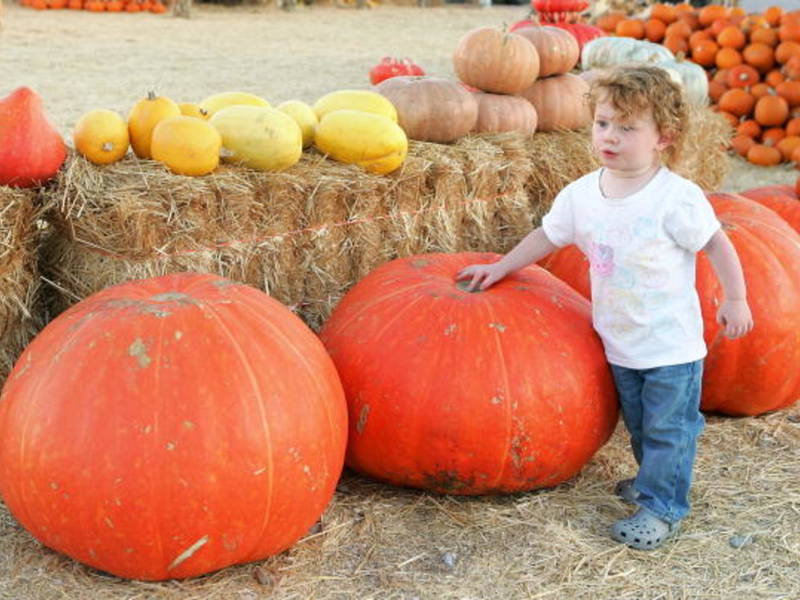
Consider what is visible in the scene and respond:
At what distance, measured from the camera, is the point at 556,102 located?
17.3 ft

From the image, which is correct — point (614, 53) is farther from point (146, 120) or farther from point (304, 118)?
point (146, 120)

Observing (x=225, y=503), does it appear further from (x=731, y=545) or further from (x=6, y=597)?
(x=731, y=545)

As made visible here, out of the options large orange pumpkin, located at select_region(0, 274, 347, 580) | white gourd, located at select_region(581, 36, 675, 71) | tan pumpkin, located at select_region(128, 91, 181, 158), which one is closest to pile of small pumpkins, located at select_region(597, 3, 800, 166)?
white gourd, located at select_region(581, 36, 675, 71)

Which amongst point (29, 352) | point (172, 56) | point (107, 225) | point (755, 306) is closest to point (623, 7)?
point (172, 56)

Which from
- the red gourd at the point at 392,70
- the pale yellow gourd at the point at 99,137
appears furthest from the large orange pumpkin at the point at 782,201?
the pale yellow gourd at the point at 99,137

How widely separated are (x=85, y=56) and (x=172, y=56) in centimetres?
114

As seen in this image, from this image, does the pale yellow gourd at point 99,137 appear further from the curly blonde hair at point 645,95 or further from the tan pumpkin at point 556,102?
the tan pumpkin at point 556,102

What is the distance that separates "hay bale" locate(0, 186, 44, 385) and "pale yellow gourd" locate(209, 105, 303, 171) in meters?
0.76

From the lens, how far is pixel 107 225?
140 inches

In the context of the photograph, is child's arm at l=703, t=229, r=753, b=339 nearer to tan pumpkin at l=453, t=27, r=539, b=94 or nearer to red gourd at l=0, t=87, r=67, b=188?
tan pumpkin at l=453, t=27, r=539, b=94

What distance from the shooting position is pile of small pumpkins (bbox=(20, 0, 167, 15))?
745 inches

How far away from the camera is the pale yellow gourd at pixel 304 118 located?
13.8ft

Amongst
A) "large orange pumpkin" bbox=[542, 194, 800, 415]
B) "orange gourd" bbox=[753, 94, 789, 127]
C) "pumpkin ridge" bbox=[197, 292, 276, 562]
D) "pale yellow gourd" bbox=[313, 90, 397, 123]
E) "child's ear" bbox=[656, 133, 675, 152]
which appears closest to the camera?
"pumpkin ridge" bbox=[197, 292, 276, 562]

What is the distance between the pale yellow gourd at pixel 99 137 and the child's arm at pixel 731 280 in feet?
7.10
